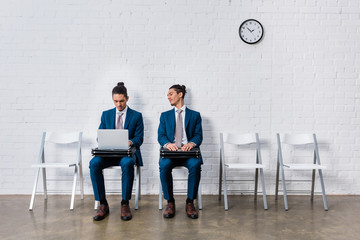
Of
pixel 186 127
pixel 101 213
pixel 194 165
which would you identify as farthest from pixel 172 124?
pixel 101 213

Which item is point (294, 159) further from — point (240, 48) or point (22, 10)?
point (22, 10)

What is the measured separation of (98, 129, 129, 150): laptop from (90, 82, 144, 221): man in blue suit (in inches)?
6.7

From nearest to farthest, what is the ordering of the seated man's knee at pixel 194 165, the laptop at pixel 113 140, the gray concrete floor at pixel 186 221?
1. the gray concrete floor at pixel 186 221
2. the laptop at pixel 113 140
3. the seated man's knee at pixel 194 165

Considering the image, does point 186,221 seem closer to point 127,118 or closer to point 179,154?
point 179,154

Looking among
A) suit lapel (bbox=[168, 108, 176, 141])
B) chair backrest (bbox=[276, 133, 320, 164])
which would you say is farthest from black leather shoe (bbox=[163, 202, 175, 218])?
chair backrest (bbox=[276, 133, 320, 164])

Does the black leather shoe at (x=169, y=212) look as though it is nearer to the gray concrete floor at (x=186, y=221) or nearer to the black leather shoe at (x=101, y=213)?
the gray concrete floor at (x=186, y=221)

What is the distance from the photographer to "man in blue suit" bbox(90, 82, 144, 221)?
10.4 ft

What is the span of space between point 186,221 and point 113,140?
3.49 ft

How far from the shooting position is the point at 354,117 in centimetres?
414

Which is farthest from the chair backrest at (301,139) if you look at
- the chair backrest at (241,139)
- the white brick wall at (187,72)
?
the chair backrest at (241,139)

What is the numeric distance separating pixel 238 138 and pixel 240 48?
3.83 feet

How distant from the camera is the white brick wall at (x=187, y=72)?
13.2ft

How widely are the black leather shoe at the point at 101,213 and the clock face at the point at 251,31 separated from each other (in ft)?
8.64

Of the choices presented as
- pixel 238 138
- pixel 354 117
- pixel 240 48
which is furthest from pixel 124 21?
pixel 354 117
